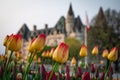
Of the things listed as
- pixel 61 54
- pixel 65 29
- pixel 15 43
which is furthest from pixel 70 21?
pixel 61 54

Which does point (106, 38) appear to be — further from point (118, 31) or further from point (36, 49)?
point (36, 49)

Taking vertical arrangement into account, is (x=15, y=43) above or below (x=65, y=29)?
below

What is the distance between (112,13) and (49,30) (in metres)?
56.5

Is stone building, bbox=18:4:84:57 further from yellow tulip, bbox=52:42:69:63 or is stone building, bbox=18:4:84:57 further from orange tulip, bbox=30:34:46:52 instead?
yellow tulip, bbox=52:42:69:63

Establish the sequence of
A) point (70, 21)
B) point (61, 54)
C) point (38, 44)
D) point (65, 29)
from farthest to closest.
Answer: point (65, 29) < point (70, 21) < point (38, 44) < point (61, 54)

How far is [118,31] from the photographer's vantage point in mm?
A: 49625

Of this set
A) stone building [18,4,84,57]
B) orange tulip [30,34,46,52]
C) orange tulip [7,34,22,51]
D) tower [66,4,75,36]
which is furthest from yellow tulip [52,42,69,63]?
tower [66,4,75,36]

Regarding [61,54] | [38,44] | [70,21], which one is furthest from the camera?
[70,21]

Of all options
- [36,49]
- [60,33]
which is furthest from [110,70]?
[60,33]

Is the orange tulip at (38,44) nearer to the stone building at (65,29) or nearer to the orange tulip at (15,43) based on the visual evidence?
the orange tulip at (15,43)

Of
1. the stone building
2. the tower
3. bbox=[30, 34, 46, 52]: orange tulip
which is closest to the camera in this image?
bbox=[30, 34, 46, 52]: orange tulip

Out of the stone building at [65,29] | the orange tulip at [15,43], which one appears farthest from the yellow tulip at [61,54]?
the stone building at [65,29]

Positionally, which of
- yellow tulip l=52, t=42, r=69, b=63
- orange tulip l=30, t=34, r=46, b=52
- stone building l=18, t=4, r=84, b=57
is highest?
stone building l=18, t=4, r=84, b=57

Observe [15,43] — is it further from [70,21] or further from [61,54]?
[70,21]
